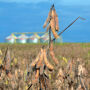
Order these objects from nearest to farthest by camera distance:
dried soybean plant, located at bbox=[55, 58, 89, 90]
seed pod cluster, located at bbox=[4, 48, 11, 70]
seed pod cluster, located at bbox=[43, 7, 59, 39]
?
seed pod cluster, located at bbox=[43, 7, 59, 39] < seed pod cluster, located at bbox=[4, 48, 11, 70] < dried soybean plant, located at bbox=[55, 58, 89, 90]

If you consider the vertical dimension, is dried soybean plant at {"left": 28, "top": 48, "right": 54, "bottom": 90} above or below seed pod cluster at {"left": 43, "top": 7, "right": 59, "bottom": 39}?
below

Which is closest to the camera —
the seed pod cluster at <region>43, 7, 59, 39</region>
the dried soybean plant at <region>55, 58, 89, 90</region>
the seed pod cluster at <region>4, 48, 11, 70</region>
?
the seed pod cluster at <region>43, 7, 59, 39</region>

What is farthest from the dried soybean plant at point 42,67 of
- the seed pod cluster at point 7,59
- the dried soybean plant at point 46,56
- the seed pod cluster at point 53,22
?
the seed pod cluster at point 7,59

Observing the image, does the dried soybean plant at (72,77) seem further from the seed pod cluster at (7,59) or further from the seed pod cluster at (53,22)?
the seed pod cluster at (53,22)

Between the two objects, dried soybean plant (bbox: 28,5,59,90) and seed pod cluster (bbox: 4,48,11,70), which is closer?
dried soybean plant (bbox: 28,5,59,90)

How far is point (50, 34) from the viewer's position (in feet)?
3.51

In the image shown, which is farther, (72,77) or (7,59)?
(72,77)

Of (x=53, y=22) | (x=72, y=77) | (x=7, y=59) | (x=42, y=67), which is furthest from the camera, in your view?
(x=72, y=77)

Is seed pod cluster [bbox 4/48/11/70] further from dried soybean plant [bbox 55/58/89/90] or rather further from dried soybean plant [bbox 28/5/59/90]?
dried soybean plant [bbox 55/58/89/90]

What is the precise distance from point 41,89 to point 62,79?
0.90 meters

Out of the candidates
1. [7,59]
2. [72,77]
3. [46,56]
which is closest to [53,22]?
[46,56]

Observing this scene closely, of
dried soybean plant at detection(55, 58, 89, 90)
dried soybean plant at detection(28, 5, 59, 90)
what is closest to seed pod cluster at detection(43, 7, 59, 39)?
dried soybean plant at detection(28, 5, 59, 90)

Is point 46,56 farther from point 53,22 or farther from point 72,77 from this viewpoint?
point 72,77

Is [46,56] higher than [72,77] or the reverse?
higher
